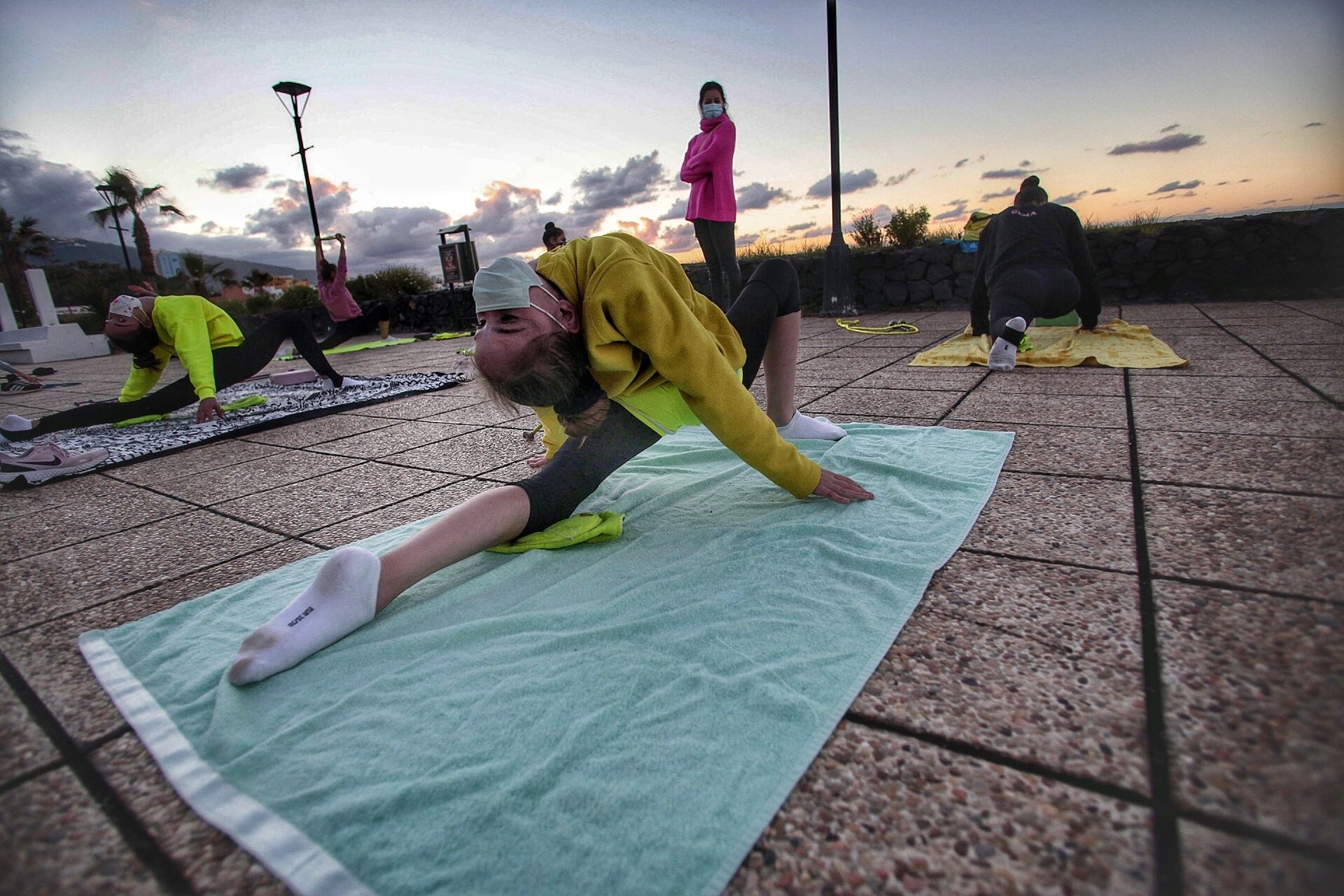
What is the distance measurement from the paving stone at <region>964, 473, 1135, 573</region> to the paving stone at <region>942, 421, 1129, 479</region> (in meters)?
0.09

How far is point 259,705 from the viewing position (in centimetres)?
104

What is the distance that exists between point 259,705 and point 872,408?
8.20ft

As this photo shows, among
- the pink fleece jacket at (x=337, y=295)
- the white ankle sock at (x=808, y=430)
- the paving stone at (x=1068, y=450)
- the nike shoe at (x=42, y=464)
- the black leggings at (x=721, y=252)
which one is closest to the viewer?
the paving stone at (x=1068, y=450)

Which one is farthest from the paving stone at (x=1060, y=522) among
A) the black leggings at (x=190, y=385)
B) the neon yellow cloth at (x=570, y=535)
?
the black leggings at (x=190, y=385)

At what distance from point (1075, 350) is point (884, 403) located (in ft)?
5.33

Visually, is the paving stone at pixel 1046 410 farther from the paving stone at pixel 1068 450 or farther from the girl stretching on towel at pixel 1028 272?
the girl stretching on towel at pixel 1028 272

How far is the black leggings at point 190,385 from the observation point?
12.2ft

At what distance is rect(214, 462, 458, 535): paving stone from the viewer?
2041mm

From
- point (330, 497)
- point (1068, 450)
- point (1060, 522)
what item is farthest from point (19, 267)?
point (1060, 522)

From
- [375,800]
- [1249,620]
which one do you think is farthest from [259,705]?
[1249,620]

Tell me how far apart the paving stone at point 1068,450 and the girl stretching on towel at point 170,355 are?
4.14 m

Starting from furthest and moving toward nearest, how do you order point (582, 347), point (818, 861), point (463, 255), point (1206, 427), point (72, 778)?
point (463, 255) → point (1206, 427) → point (582, 347) → point (72, 778) → point (818, 861)

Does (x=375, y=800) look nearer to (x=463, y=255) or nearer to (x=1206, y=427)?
(x=1206, y=427)

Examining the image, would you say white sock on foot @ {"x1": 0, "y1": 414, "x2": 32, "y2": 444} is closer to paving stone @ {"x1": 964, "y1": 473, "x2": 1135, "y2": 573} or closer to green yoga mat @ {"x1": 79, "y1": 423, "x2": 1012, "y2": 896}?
green yoga mat @ {"x1": 79, "y1": 423, "x2": 1012, "y2": 896}
